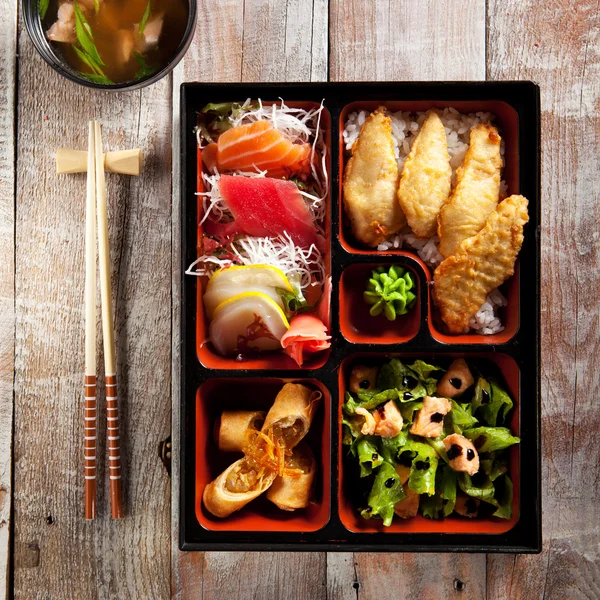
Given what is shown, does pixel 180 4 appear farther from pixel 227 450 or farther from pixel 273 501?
pixel 273 501

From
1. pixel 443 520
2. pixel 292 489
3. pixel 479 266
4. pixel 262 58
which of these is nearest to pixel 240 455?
pixel 292 489

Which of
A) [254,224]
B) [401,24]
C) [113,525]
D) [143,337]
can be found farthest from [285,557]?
[401,24]

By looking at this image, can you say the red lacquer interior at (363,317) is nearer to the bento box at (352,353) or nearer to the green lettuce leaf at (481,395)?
the bento box at (352,353)

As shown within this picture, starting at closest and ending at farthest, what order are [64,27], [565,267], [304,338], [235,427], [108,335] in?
1. [304,338]
2. [64,27]
3. [235,427]
4. [108,335]
5. [565,267]

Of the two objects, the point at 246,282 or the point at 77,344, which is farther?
the point at 77,344

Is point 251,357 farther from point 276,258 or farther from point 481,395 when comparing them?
point 481,395

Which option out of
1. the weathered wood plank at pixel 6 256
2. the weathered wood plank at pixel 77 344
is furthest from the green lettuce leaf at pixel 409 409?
the weathered wood plank at pixel 6 256

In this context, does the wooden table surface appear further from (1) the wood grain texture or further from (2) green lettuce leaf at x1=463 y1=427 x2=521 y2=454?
(2) green lettuce leaf at x1=463 y1=427 x2=521 y2=454
